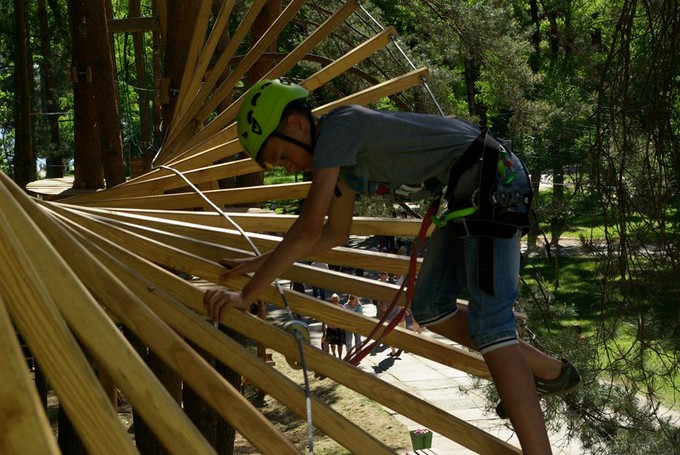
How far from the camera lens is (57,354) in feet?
6.30

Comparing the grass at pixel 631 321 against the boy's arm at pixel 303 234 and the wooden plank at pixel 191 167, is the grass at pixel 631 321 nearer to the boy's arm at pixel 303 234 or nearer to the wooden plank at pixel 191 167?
the wooden plank at pixel 191 167

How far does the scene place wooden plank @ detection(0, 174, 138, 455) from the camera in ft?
6.15

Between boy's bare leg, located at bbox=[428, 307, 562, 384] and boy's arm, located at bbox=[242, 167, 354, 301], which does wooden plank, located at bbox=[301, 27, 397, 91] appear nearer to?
boy's bare leg, located at bbox=[428, 307, 562, 384]

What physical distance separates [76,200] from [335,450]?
8.21m

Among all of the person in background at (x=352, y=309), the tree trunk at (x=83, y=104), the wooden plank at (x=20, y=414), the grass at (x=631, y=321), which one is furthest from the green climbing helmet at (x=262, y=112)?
the person in background at (x=352, y=309)

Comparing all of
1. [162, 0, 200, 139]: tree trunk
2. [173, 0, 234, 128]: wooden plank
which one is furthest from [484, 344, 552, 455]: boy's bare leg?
[162, 0, 200, 139]: tree trunk

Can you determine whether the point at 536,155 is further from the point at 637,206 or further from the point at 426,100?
the point at 637,206

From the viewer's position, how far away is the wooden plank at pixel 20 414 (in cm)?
154

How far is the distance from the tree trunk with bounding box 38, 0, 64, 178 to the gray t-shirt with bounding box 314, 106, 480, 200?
17890mm

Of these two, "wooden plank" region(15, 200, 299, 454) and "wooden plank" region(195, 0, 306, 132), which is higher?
→ "wooden plank" region(195, 0, 306, 132)

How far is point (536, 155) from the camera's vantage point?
20969 mm

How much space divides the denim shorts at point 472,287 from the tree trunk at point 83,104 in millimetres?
6994

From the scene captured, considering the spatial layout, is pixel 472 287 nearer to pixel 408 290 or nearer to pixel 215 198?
pixel 408 290

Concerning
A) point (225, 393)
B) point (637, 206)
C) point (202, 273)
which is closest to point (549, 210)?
point (637, 206)
